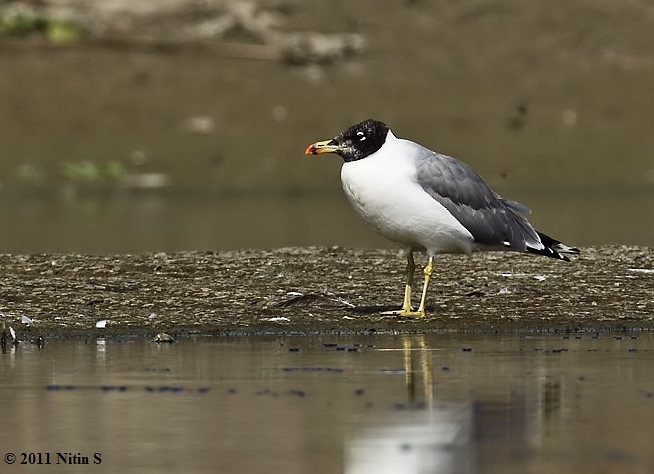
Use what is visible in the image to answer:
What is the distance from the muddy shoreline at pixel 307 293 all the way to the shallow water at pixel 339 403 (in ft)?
1.63

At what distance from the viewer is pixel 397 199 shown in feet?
40.0

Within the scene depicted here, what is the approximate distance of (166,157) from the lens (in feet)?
103

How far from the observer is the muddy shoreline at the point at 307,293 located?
38.7 feet

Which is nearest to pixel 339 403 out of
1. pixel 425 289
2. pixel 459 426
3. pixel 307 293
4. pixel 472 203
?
pixel 459 426

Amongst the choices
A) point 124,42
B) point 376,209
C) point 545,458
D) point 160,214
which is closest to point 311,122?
point 124,42

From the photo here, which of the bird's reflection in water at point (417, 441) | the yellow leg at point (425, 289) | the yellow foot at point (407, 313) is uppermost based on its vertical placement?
the yellow leg at point (425, 289)

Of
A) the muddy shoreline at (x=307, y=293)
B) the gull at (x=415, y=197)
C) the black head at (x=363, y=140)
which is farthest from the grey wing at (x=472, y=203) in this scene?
the muddy shoreline at (x=307, y=293)

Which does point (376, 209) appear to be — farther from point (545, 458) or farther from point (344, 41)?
point (344, 41)

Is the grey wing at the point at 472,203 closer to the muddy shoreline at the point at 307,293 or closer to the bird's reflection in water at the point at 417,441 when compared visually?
the muddy shoreline at the point at 307,293

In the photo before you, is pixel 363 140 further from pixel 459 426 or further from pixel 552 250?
pixel 459 426

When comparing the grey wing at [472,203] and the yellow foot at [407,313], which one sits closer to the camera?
the yellow foot at [407,313]

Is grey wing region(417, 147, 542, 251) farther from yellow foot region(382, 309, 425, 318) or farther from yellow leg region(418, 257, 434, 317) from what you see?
yellow foot region(382, 309, 425, 318)

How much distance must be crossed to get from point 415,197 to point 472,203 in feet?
2.02

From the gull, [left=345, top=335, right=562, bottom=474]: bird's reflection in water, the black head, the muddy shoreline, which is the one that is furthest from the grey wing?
[left=345, top=335, right=562, bottom=474]: bird's reflection in water
